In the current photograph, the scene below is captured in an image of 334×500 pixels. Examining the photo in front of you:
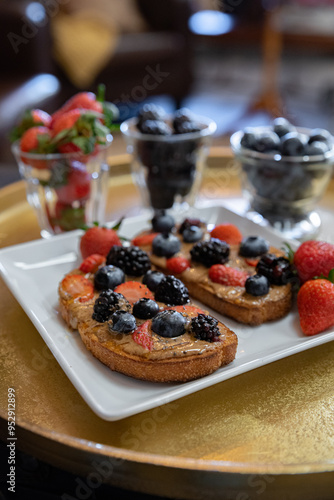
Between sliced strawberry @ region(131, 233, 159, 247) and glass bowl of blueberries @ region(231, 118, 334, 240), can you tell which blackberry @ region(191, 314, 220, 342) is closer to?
sliced strawberry @ region(131, 233, 159, 247)

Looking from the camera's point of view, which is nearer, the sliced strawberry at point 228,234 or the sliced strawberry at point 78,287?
the sliced strawberry at point 78,287

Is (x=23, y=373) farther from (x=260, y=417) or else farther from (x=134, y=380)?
(x=260, y=417)

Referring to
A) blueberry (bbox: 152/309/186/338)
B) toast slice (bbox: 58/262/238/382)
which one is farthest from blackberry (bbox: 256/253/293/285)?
blueberry (bbox: 152/309/186/338)

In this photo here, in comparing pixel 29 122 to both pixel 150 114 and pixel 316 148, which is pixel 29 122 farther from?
pixel 316 148

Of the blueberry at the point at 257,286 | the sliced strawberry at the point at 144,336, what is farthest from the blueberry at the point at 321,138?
the sliced strawberry at the point at 144,336

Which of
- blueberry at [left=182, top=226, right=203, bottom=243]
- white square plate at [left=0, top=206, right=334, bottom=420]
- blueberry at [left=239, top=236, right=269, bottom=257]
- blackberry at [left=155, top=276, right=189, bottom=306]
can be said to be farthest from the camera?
blueberry at [left=182, top=226, right=203, bottom=243]

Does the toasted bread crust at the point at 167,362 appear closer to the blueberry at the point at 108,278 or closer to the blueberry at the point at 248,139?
the blueberry at the point at 108,278
